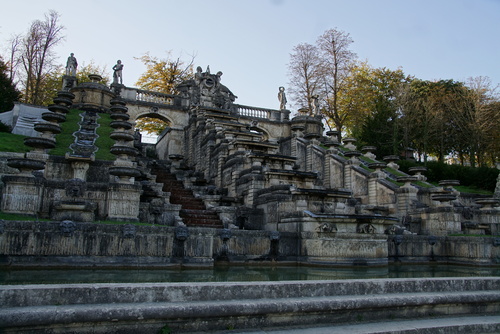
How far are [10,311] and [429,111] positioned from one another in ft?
137

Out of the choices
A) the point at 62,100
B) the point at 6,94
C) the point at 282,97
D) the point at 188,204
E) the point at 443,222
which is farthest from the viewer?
the point at 282,97

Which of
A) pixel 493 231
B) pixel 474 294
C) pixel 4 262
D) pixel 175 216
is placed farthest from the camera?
pixel 493 231

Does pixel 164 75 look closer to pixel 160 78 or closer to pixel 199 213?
pixel 160 78

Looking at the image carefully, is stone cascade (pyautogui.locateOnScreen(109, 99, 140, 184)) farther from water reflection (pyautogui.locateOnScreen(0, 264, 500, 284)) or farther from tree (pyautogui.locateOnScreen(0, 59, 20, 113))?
tree (pyautogui.locateOnScreen(0, 59, 20, 113))

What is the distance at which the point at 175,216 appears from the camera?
14211 millimetres

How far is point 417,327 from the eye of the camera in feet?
18.0

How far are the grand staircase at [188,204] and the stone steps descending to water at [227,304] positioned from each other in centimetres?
943

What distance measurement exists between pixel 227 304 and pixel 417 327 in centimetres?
265

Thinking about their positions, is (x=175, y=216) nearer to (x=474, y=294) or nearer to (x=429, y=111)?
(x=474, y=294)

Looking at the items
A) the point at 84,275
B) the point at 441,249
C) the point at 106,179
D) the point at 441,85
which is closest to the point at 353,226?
the point at 441,249

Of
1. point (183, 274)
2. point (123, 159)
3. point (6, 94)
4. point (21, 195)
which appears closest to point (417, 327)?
point (183, 274)

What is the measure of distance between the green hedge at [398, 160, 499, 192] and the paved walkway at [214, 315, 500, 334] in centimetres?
2814

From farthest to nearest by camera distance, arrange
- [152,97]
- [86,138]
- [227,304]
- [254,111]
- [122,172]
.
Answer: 1. [254,111]
2. [152,97]
3. [86,138]
4. [122,172]
5. [227,304]

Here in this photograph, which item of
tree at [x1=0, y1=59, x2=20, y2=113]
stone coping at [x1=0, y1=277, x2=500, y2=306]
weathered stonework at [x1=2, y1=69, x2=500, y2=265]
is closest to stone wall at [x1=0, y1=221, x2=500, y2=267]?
weathered stonework at [x1=2, y1=69, x2=500, y2=265]
